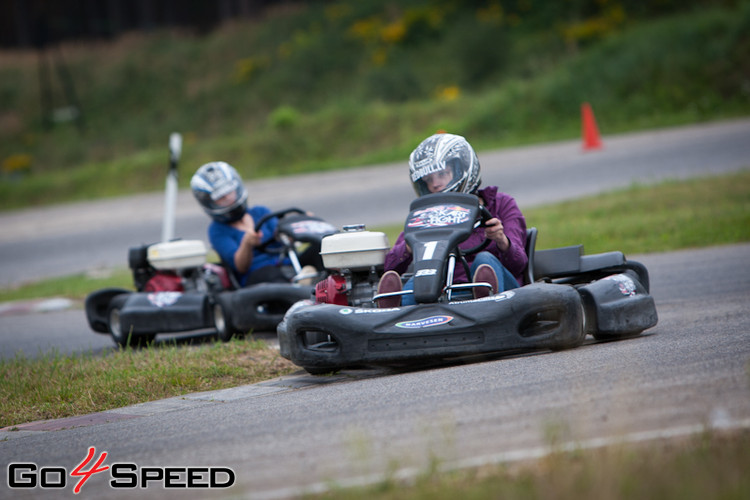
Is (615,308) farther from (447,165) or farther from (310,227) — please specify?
(310,227)

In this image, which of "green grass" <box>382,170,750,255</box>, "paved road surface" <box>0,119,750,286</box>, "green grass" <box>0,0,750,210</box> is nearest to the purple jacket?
"green grass" <box>382,170,750,255</box>

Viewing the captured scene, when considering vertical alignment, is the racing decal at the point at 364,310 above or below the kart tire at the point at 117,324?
above

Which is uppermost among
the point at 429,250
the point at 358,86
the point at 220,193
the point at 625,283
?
the point at 358,86

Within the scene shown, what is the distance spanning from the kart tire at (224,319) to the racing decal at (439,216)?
2404 mm

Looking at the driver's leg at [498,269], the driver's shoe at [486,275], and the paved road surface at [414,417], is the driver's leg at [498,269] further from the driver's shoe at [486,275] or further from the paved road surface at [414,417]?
the paved road surface at [414,417]

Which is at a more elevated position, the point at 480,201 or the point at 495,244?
the point at 480,201

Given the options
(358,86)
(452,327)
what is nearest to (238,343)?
(452,327)

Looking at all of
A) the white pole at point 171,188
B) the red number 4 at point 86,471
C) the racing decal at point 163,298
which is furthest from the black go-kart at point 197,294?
the red number 4 at point 86,471

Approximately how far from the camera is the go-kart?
199 inches

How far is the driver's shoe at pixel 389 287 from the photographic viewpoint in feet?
18.0

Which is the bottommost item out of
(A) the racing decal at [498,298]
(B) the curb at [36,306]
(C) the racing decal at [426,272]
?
(B) the curb at [36,306]

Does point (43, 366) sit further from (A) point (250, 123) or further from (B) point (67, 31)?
(B) point (67, 31)

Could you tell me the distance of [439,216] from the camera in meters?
5.46

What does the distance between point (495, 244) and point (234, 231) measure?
10.3 feet
